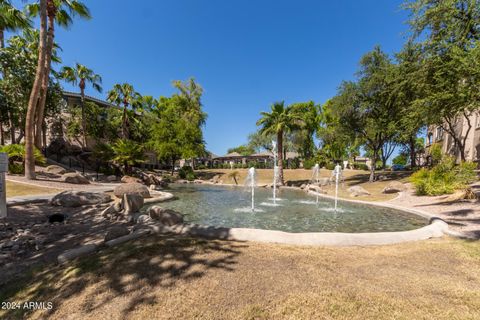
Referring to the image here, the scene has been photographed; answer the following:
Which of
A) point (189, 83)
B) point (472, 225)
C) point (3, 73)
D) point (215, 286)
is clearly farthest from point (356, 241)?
point (189, 83)

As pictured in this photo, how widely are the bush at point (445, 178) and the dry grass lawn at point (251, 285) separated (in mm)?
9130

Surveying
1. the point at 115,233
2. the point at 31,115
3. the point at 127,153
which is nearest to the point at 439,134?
the point at 115,233

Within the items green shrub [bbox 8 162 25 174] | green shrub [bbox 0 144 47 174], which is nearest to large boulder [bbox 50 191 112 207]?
green shrub [bbox 0 144 47 174]

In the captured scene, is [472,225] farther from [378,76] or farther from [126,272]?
[378,76]

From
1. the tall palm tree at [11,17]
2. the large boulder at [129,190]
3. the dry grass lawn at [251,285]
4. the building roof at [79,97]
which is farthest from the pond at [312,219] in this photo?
the building roof at [79,97]

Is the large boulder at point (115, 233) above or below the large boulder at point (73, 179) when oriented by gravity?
below

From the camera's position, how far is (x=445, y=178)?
11492 mm

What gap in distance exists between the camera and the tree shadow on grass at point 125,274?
8.96 feet

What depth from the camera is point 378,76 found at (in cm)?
1811

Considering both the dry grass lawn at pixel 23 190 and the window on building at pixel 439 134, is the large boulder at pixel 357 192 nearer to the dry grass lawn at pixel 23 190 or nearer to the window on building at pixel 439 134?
the dry grass lawn at pixel 23 190

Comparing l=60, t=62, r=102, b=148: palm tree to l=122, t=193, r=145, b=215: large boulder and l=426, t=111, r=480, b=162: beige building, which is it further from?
l=426, t=111, r=480, b=162: beige building

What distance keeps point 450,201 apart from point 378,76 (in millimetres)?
12572

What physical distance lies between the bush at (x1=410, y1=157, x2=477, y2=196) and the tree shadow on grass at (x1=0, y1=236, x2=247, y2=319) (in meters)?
12.9

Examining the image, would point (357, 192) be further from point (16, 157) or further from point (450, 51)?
point (16, 157)
